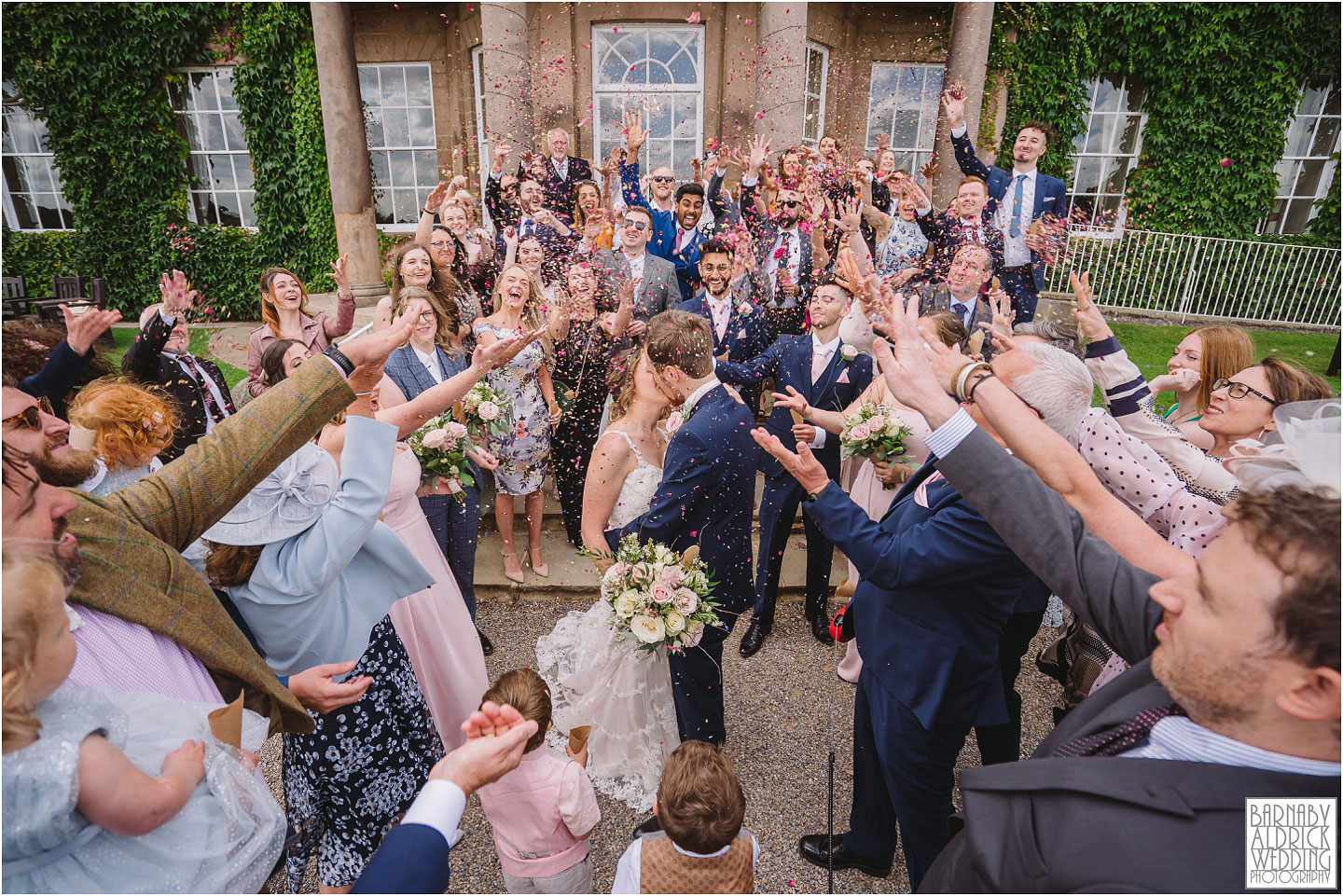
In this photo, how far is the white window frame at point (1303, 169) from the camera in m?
12.3

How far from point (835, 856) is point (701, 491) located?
1.69 meters

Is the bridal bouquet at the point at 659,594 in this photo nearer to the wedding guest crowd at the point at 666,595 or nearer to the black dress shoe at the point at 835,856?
the wedding guest crowd at the point at 666,595

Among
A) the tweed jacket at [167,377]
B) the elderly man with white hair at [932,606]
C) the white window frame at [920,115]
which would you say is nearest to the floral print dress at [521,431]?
the tweed jacket at [167,377]

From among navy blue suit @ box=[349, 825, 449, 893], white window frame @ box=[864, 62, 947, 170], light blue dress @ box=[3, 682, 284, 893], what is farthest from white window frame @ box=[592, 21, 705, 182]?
navy blue suit @ box=[349, 825, 449, 893]

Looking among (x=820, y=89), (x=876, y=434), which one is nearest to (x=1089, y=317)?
(x=876, y=434)

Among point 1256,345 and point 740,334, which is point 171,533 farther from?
point 1256,345

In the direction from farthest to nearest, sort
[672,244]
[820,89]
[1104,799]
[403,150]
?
1. [403,150]
2. [820,89]
3. [672,244]
4. [1104,799]

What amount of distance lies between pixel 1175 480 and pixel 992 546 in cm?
121

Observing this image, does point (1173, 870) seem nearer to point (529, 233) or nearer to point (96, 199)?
point (529, 233)

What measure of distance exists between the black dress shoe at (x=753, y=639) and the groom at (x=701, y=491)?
3.25 ft

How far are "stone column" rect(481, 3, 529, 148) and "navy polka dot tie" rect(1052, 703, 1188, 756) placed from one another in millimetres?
9033

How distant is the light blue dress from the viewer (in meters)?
1.15

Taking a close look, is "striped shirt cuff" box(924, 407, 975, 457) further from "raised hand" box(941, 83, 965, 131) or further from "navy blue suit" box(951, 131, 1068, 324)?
"raised hand" box(941, 83, 965, 131)

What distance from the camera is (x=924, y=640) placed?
2.34m
